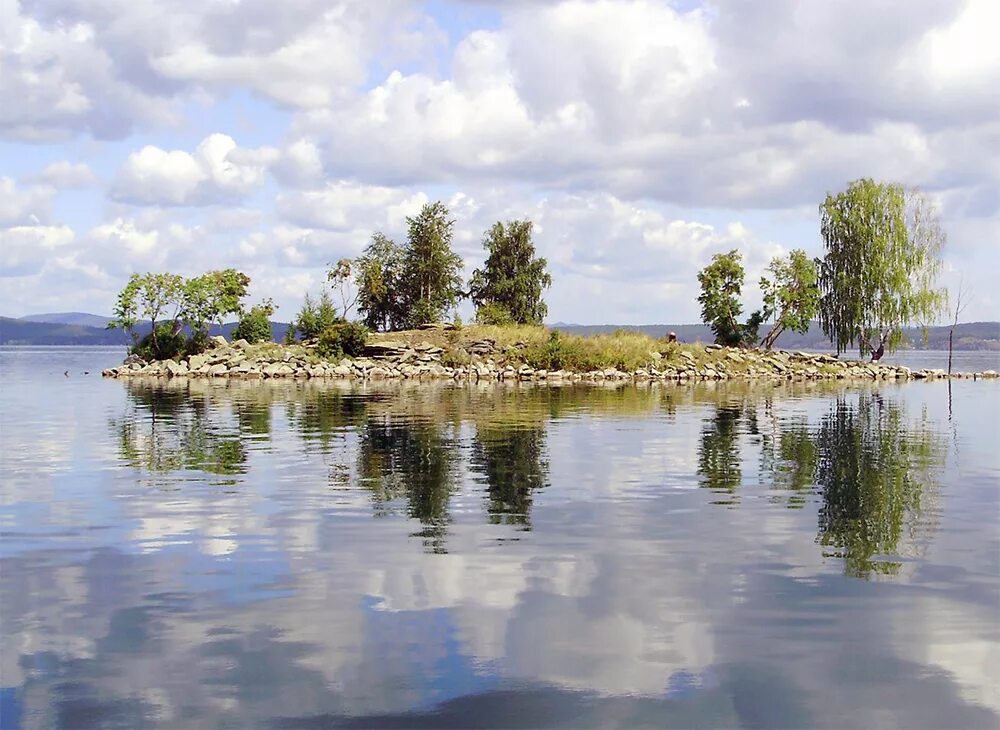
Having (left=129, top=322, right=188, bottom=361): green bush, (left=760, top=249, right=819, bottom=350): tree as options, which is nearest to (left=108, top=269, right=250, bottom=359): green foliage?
(left=129, top=322, right=188, bottom=361): green bush

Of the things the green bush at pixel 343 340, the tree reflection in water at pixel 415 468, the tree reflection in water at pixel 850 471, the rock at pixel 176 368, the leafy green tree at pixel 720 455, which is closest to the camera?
the tree reflection in water at pixel 850 471

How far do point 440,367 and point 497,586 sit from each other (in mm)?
63357

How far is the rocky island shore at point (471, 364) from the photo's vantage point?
72688mm

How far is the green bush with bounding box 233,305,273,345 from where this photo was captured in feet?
272

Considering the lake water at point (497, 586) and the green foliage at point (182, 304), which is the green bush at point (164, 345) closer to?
the green foliage at point (182, 304)

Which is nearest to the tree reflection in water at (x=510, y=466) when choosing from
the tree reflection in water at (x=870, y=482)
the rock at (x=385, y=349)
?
the tree reflection in water at (x=870, y=482)

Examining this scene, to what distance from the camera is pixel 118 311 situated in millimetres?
78625

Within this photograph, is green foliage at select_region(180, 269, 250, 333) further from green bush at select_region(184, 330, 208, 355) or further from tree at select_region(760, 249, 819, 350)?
tree at select_region(760, 249, 819, 350)

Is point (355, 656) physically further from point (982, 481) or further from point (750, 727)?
point (982, 481)

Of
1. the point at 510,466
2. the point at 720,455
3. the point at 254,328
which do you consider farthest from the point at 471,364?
the point at 510,466

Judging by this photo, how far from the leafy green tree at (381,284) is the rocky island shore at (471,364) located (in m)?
6.53

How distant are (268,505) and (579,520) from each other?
532cm

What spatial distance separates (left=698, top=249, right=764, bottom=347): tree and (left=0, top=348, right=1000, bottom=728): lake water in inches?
2282

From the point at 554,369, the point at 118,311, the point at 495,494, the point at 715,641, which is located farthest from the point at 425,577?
the point at 118,311
